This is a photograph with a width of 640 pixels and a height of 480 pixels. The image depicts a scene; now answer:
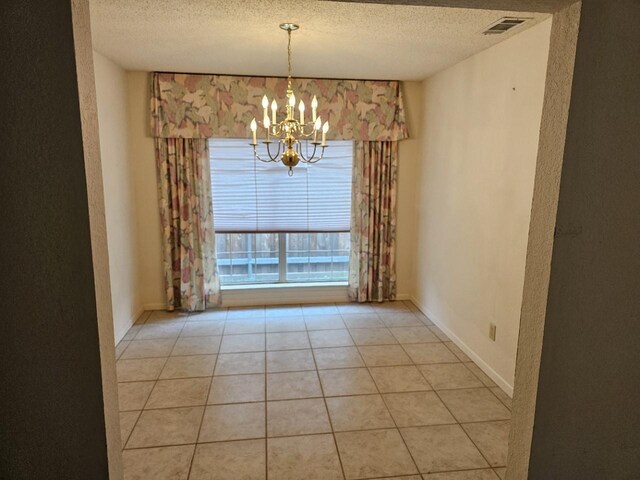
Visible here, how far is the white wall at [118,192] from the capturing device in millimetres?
3477

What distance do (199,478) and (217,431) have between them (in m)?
0.38

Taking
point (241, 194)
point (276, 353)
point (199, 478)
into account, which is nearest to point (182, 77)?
point (241, 194)

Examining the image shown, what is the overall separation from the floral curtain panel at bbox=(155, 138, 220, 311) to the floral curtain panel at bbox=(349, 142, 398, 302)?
1.57 meters

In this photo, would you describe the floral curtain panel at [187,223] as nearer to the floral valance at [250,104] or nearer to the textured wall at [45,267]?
the floral valance at [250,104]

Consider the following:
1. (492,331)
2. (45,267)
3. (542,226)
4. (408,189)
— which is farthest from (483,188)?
(45,267)

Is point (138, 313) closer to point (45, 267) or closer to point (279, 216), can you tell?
point (279, 216)

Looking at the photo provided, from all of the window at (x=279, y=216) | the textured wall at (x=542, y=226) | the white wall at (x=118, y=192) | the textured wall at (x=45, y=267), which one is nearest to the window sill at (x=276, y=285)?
the window at (x=279, y=216)

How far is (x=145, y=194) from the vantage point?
4316 millimetres

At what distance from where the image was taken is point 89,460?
3.46 ft

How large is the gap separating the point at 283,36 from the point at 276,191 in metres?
1.89

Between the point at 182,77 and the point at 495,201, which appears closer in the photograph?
the point at 495,201

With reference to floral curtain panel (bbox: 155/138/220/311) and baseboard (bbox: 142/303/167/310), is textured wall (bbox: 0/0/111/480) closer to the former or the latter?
floral curtain panel (bbox: 155/138/220/311)

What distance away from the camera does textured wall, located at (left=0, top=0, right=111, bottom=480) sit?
35.0 inches

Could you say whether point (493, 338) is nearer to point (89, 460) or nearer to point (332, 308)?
point (332, 308)
